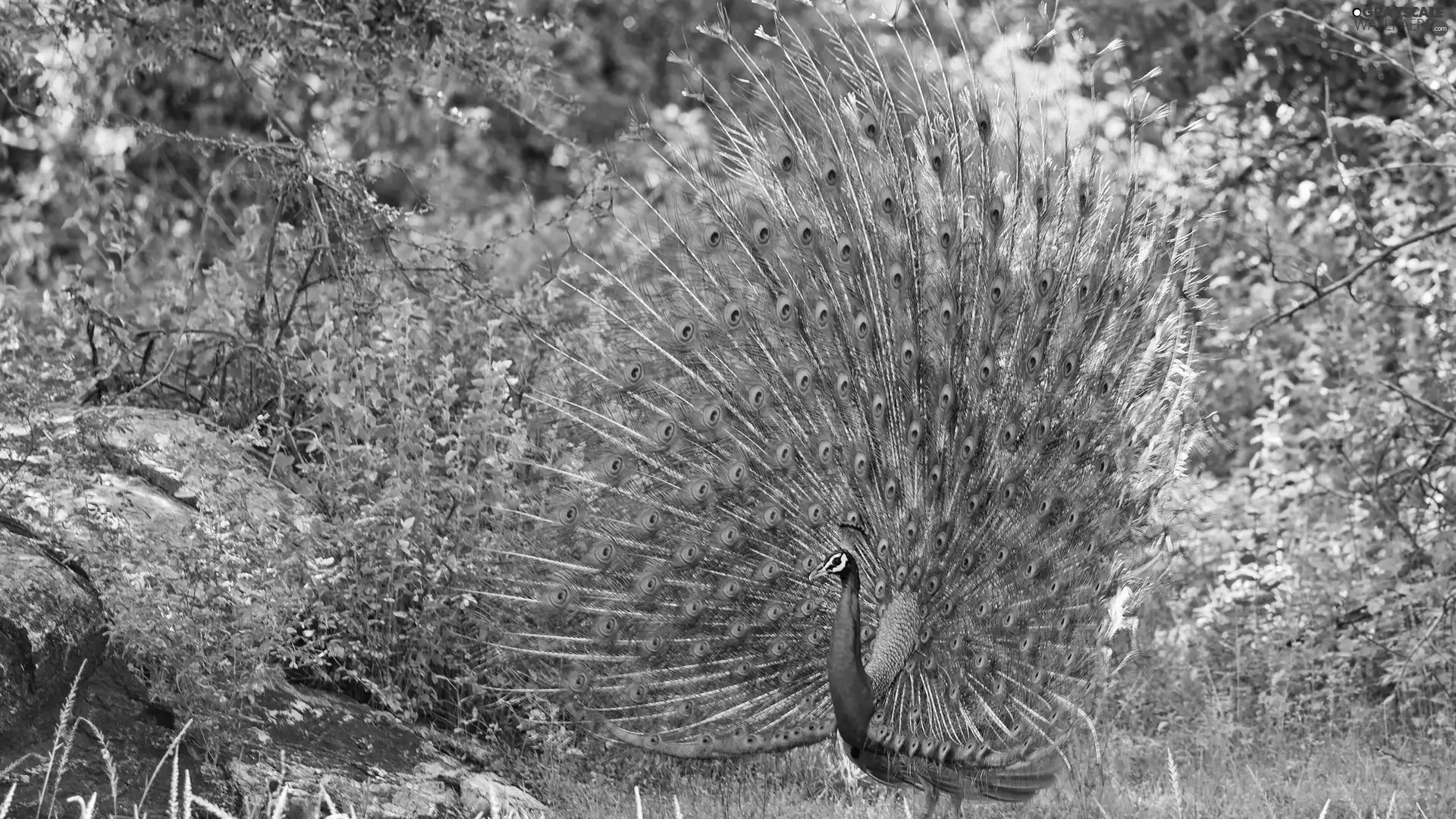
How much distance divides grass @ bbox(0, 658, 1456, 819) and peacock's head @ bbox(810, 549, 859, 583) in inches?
34.4

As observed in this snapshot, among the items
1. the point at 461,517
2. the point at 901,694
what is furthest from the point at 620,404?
the point at 901,694

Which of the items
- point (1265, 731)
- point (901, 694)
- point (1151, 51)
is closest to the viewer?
point (901, 694)

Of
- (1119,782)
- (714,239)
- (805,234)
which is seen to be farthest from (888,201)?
(1119,782)

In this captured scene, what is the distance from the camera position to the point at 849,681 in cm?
600

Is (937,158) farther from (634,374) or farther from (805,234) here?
(634,374)

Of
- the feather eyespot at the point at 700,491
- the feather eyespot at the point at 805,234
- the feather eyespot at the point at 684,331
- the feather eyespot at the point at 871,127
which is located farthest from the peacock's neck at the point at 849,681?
the feather eyespot at the point at 871,127

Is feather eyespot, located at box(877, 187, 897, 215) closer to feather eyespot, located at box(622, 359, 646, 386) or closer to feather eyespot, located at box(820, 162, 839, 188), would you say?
feather eyespot, located at box(820, 162, 839, 188)

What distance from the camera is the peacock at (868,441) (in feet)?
21.4

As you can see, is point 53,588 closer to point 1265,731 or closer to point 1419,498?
point 1265,731

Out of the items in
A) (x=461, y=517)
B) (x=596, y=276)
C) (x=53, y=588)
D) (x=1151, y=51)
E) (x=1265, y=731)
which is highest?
(x=1151, y=51)

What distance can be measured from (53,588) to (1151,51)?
9.22 m

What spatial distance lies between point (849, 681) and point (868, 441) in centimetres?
111

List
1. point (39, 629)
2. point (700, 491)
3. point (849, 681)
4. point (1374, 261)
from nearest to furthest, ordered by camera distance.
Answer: point (39, 629) < point (849, 681) < point (700, 491) < point (1374, 261)

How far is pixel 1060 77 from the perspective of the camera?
6.85 m
